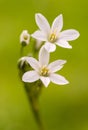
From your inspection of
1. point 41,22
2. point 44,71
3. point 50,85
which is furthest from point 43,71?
point 50,85

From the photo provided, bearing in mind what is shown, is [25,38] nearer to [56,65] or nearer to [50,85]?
[56,65]

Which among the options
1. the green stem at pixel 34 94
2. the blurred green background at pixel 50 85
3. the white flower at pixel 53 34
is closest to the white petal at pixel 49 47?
the white flower at pixel 53 34

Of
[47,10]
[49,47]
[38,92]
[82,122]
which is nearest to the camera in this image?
[49,47]

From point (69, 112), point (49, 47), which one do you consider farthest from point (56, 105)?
point (49, 47)

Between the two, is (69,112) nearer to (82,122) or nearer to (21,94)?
(82,122)

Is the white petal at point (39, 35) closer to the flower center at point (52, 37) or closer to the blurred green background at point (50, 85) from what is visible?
the flower center at point (52, 37)

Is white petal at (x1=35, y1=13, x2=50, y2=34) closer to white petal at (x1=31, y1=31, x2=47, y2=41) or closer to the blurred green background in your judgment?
white petal at (x1=31, y1=31, x2=47, y2=41)

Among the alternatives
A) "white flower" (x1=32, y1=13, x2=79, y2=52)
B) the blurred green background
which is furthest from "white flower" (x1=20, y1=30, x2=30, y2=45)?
the blurred green background
